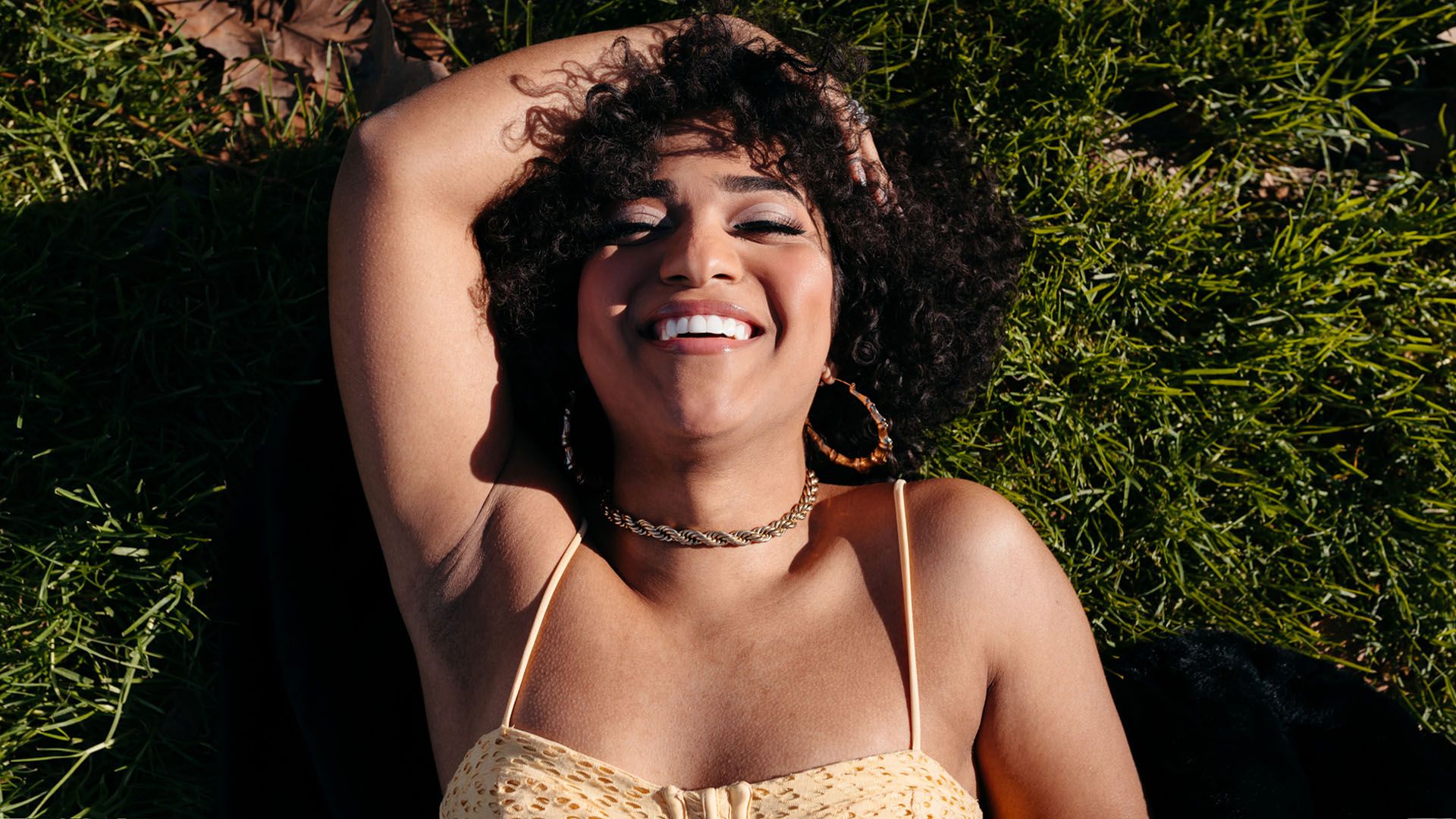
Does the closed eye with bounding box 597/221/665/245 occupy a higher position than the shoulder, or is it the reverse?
the closed eye with bounding box 597/221/665/245

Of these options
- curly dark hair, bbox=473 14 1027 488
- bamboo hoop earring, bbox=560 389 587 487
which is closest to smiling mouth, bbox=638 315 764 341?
curly dark hair, bbox=473 14 1027 488

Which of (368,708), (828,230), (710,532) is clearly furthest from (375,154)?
(368,708)

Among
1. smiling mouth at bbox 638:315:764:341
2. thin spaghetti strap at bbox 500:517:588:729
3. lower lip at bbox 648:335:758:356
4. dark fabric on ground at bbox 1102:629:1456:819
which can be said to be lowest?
dark fabric on ground at bbox 1102:629:1456:819

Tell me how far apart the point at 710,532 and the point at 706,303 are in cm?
67

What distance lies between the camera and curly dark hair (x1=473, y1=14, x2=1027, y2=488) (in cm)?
304

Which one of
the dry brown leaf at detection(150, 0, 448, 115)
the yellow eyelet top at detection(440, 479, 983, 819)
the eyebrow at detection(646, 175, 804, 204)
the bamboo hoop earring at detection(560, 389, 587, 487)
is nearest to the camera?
the yellow eyelet top at detection(440, 479, 983, 819)

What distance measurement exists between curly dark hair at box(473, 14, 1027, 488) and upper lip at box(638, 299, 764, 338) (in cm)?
33

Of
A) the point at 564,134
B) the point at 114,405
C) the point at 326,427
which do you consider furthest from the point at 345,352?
the point at 114,405

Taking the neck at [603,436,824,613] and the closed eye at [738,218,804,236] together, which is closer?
the closed eye at [738,218,804,236]

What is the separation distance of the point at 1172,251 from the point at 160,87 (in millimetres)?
3418

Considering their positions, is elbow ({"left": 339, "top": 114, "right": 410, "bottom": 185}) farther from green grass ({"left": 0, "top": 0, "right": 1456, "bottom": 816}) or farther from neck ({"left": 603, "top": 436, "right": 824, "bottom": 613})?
neck ({"left": 603, "top": 436, "right": 824, "bottom": 613})

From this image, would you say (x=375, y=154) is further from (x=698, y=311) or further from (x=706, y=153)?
(x=698, y=311)

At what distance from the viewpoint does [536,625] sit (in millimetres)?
2910

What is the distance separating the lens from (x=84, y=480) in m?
3.57
